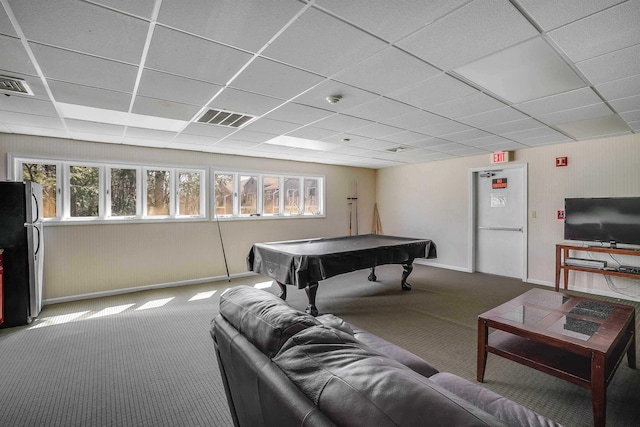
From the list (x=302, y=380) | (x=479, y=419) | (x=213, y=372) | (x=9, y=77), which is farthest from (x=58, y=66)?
(x=479, y=419)

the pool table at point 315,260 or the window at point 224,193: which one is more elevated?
the window at point 224,193

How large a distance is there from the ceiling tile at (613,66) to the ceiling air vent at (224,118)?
3.10 meters

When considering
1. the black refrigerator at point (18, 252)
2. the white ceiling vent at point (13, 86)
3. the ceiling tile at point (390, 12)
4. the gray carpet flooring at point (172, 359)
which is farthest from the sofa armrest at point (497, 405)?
the black refrigerator at point (18, 252)

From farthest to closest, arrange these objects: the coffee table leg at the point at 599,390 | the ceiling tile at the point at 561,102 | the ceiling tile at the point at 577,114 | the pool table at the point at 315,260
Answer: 1. the pool table at the point at 315,260
2. the ceiling tile at the point at 577,114
3. the ceiling tile at the point at 561,102
4. the coffee table leg at the point at 599,390

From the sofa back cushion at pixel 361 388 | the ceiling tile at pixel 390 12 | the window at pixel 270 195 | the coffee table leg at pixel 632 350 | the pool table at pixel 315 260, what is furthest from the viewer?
the window at pixel 270 195

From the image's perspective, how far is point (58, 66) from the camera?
7.35 feet

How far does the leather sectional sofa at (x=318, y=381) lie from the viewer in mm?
719

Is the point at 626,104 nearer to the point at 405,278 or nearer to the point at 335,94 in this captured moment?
the point at 335,94

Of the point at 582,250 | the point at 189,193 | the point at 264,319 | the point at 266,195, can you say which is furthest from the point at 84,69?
the point at 582,250

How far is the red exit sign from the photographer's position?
5.45 metres

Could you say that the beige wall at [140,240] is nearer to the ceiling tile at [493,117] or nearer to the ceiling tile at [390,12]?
the ceiling tile at [493,117]

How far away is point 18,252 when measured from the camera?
3.55 metres

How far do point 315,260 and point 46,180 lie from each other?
13.7ft

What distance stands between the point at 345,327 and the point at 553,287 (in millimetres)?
4690
